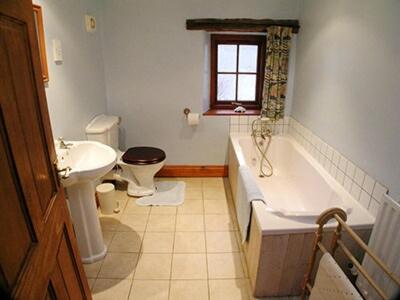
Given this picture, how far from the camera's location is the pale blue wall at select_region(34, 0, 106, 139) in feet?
6.55

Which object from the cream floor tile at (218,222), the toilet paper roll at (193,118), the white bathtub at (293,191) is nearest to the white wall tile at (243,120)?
the white bathtub at (293,191)

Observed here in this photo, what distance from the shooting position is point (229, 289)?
1.90m

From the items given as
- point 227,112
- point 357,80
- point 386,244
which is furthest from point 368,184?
point 227,112

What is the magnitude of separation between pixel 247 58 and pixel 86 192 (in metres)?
2.31

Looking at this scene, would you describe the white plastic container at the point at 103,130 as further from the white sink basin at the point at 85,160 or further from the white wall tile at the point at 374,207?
the white wall tile at the point at 374,207

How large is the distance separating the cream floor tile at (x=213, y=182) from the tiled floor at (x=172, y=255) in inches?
12.0

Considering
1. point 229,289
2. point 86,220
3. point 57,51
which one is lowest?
point 229,289

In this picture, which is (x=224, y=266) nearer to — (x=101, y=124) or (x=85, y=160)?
(x=85, y=160)

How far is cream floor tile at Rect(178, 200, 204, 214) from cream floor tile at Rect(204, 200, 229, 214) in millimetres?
52

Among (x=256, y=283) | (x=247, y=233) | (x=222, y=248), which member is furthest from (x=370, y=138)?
(x=222, y=248)

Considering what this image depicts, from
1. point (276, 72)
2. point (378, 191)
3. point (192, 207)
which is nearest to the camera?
point (378, 191)

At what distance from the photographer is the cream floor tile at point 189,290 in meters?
1.83

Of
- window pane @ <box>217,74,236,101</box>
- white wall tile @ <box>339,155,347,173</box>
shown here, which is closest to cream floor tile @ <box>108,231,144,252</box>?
white wall tile @ <box>339,155,347,173</box>

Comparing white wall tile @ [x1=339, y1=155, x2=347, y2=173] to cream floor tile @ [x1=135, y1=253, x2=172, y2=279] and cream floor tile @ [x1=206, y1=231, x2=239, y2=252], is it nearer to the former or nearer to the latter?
cream floor tile @ [x1=206, y1=231, x2=239, y2=252]
